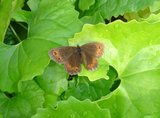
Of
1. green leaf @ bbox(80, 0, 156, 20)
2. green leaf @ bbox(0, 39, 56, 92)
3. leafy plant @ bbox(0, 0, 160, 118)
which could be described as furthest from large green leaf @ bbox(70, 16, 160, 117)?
green leaf @ bbox(80, 0, 156, 20)

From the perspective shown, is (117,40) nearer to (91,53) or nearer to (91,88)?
(91,53)

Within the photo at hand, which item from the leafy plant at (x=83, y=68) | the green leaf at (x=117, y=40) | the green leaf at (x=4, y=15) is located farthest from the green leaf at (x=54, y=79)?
the green leaf at (x=4, y=15)

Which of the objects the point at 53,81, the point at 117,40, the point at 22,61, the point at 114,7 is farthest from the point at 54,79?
the point at 114,7

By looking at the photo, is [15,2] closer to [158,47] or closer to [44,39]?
[44,39]

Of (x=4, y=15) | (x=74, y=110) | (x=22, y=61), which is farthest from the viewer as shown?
(x=4, y=15)

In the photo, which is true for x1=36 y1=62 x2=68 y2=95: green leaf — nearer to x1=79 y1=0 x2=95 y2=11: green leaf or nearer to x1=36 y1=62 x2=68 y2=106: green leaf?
x1=36 y1=62 x2=68 y2=106: green leaf

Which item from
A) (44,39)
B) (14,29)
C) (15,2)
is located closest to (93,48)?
(44,39)
